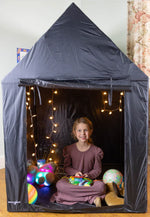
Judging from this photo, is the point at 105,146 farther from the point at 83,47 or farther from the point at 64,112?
the point at 83,47

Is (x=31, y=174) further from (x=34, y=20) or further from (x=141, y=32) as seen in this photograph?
(x=34, y=20)

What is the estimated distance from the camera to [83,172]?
86.0 inches

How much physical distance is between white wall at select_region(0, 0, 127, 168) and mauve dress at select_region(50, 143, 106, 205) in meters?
1.27

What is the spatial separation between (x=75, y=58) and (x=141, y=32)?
147cm

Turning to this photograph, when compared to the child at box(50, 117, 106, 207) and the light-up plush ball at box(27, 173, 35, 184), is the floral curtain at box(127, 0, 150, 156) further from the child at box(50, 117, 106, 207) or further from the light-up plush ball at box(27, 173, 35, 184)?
the light-up plush ball at box(27, 173, 35, 184)

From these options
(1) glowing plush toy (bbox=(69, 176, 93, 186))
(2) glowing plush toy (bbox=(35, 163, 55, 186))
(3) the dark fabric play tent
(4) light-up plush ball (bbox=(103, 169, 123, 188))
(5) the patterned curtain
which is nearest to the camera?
(3) the dark fabric play tent

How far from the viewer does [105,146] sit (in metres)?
2.84

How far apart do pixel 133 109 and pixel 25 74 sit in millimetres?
872

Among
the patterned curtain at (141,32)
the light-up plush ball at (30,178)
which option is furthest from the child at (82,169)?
the patterned curtain at (141,32)

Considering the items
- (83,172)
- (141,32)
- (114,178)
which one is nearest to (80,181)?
(83,172)

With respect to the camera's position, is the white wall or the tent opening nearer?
the tent opening

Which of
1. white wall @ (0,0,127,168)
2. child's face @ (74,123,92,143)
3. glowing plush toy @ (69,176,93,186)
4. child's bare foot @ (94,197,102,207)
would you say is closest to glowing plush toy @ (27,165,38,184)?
glowing plush toy @ (69,176,93,186)

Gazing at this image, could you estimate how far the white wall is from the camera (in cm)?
299

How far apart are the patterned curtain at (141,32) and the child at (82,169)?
3.81 ft
